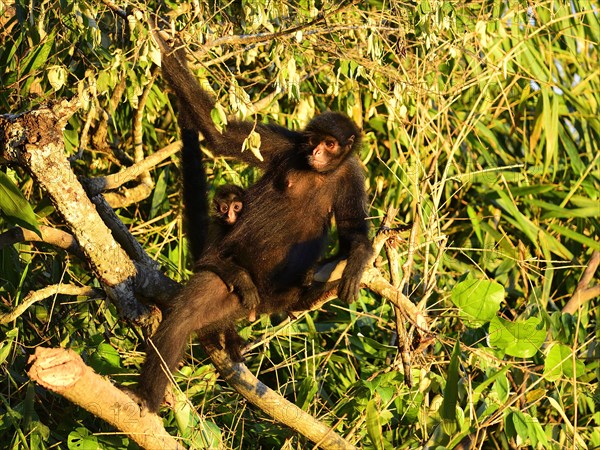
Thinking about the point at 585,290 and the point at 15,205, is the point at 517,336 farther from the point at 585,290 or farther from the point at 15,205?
the point at 15,205

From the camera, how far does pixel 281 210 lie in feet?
18.2

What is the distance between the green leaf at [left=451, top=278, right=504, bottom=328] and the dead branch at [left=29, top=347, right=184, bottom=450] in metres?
1.81

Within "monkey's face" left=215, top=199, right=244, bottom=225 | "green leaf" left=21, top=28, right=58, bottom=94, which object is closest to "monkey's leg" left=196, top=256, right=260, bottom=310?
"monkey's face" left=215, top=199, right=244, bottom=225

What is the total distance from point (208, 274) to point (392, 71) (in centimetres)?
195

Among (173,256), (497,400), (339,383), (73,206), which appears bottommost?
(339,383)

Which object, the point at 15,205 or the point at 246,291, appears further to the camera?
the point at 246,291

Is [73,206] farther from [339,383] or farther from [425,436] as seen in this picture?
[339,383]

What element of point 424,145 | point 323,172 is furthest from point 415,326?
point 424,145

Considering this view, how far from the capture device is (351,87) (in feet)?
22.2

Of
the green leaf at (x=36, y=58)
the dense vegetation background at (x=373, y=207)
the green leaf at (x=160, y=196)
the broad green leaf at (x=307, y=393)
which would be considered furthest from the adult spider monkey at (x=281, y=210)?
the green leaf at (x=160, y=196)

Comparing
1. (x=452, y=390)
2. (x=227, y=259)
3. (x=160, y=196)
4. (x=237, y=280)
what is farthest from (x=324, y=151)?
(x=160, y=196)

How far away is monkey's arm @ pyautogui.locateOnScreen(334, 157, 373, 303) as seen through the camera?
4.84 m

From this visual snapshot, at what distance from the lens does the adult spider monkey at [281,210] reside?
504 centimetres

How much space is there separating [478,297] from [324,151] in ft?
4.46
